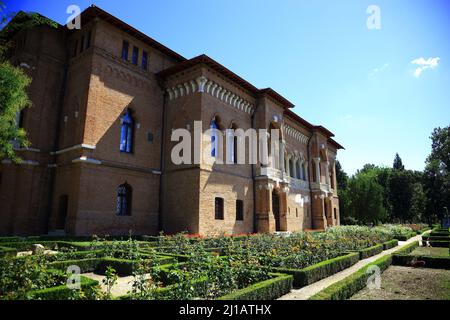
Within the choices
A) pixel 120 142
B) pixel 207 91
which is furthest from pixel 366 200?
pixel 120 142

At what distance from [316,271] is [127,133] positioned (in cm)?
1360

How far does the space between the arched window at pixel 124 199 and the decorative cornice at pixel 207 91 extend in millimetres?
6623

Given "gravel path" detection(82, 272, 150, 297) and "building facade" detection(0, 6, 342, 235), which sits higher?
"building facade" detection(0, 6, 342, 235)

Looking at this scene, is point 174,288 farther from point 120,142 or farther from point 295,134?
point 295,134

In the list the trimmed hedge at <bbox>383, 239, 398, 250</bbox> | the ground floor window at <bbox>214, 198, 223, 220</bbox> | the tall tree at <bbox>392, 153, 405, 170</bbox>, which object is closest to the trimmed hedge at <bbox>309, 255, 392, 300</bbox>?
the trimmed hedge at <bbox>383, 239, 398, 250</bbox>

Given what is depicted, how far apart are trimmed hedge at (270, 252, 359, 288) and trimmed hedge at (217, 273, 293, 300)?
788 mm

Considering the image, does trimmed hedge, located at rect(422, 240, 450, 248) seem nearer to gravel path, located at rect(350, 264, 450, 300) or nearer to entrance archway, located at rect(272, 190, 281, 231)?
entrance archway, located at rect(272, 190, 281, 231)

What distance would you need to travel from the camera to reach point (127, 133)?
711 inches

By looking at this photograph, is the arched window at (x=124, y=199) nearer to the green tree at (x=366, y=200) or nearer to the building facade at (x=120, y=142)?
the building facade at (x=120, y=142)

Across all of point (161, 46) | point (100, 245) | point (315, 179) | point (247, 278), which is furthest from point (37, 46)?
point (315, 179)

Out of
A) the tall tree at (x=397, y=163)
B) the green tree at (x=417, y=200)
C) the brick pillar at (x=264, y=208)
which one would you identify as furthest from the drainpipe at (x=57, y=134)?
the tall tree at (x=397, y=163)

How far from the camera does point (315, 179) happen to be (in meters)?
31.5

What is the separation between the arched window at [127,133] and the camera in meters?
17.7

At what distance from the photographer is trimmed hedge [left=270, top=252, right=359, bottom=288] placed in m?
7.98
